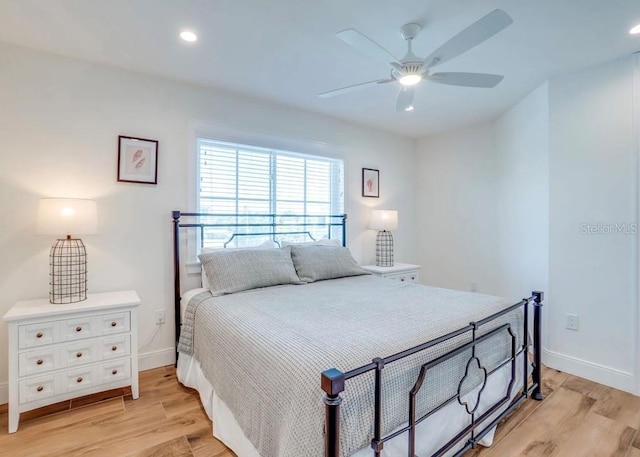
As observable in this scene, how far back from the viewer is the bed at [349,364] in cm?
117

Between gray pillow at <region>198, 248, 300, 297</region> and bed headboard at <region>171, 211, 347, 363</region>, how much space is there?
14.6 inches

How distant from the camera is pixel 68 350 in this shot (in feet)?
6.79

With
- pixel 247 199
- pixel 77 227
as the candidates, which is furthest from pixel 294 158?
pixel 77 227

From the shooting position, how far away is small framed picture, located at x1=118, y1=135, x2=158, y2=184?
2586 millimetres

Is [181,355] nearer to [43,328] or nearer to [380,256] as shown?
[43,328]

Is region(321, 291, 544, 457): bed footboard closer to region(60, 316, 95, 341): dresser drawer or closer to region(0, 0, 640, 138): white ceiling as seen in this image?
region(0, 0, 640, 138): white ceiling

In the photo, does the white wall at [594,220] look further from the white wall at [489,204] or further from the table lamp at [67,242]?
the table lamp at [67,242]

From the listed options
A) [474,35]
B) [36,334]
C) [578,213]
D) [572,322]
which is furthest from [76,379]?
[578,213]

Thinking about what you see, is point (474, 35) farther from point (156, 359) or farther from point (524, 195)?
point (156, 359)

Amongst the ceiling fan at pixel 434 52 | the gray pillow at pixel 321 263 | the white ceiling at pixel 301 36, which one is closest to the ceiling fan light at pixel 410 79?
the ceiling fan at pixel 434 52

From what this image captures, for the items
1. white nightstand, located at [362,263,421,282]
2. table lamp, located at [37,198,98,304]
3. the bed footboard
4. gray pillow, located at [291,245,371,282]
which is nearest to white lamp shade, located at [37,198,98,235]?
table lamp, located at [37,198,98,304]

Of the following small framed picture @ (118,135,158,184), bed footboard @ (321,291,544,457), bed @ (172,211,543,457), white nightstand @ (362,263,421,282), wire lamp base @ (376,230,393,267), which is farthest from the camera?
wire lamp base @ (376,230,393,267)

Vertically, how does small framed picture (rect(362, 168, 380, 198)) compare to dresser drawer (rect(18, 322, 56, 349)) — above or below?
above

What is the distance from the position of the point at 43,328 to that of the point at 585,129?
164 inches
